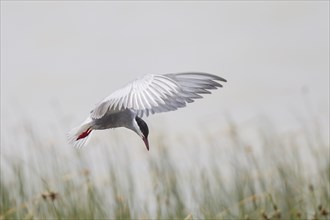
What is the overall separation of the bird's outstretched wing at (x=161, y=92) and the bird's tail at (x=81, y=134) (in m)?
0.27

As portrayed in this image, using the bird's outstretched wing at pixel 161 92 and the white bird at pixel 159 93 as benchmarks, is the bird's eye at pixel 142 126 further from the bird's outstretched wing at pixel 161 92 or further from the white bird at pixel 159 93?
the bird's outstretched wing at pixel 161 92

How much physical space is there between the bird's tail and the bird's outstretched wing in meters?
0.27

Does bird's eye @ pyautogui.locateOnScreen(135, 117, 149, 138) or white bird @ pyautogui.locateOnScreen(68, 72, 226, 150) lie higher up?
white bird @ pyautogui.locateOnScreen(68, 72, 226, 150)

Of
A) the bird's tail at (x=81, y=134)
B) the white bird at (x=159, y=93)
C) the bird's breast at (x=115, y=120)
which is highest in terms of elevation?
the white bird at (x=159, y=93)

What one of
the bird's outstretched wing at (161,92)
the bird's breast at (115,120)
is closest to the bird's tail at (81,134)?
the bird's breast at (115,120)

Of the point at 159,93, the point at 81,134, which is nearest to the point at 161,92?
the point at 159,93

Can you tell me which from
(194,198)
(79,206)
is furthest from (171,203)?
(79,206)

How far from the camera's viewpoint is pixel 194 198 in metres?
5.84

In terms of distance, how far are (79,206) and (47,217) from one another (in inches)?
11.7

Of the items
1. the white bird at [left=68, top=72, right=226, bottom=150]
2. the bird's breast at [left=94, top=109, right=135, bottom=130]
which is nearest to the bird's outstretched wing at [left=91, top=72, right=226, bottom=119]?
the white bird at [left=68, top=72, right=226, bottom=150]

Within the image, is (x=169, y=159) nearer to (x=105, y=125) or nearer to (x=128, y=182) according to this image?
(x=128, y=182)

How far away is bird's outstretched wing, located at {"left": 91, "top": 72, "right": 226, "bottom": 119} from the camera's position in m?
2.87

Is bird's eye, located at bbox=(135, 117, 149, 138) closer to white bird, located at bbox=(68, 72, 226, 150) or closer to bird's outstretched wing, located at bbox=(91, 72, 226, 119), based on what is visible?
white bird, located at bbox=(68, 72, 226, 150)

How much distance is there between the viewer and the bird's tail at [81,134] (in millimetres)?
3373
